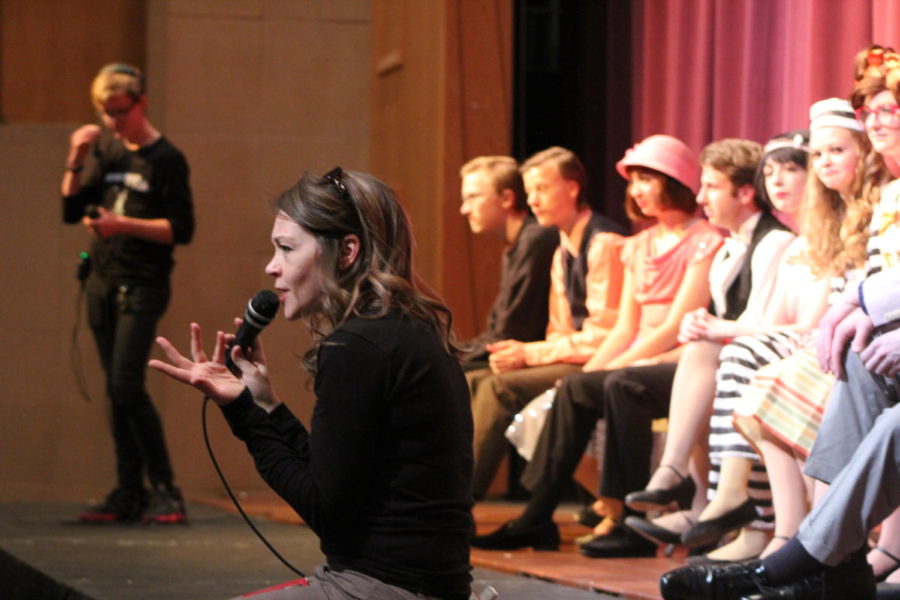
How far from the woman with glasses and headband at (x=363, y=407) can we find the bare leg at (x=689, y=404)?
1.83 m

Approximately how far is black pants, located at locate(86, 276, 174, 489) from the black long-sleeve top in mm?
2774

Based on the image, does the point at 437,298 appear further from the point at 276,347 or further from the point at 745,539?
the point at 276,347

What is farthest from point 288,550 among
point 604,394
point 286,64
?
point 286,64

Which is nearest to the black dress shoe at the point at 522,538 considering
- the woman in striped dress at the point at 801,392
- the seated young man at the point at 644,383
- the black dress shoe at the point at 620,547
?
the seated young man at the point at 644,383

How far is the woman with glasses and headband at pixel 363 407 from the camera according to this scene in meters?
1.88

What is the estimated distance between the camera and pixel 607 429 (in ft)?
13.1

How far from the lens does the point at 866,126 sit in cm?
325

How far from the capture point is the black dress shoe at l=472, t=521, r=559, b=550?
409 centimetres

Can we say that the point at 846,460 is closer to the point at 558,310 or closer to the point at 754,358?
the point at 754,358

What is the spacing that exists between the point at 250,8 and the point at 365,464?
4.84m

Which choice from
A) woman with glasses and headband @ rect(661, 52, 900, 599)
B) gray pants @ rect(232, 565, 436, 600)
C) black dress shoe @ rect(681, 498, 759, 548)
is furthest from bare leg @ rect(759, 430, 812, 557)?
gray pants @ rect(232, 565, 436, 600)

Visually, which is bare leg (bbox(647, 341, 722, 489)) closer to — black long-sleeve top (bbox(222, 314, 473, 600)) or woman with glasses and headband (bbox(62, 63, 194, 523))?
woman with glasses and headband (bbox(62, 63, 194, 523))

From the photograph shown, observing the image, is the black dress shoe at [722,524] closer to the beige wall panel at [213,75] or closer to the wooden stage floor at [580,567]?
the wooden stage floor at [580,567]

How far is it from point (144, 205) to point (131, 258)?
0.18 metres
